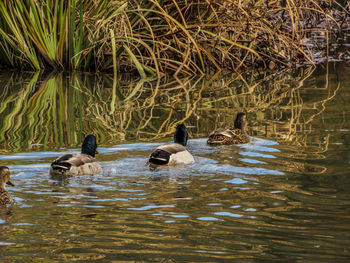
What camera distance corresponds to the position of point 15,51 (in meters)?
16.8

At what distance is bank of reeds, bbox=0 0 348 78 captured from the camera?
15.8m

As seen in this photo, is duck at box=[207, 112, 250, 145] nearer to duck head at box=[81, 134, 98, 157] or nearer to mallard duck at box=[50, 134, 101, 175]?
duck head at box=[81, 134, 98, 157]

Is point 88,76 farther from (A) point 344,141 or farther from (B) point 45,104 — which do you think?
(A) point 344,141

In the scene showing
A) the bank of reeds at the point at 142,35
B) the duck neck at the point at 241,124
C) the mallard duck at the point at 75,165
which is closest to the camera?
the mallard duck at the point at 75,165

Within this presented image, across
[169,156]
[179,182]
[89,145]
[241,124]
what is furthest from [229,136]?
[179,182]

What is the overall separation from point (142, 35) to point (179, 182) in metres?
9.01

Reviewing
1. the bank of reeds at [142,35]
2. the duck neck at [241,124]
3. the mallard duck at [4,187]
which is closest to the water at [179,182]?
the mallard duck at [4,187]

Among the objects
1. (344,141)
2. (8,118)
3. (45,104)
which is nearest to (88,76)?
(45,104)

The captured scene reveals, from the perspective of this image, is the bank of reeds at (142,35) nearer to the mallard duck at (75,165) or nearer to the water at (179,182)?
the water at (179,182)

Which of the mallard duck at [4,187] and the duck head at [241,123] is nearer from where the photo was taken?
the mallard duck at [4,187]

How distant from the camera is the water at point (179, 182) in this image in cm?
529

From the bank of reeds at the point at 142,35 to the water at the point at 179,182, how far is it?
207 cm

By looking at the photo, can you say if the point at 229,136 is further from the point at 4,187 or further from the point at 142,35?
the point at 142,35

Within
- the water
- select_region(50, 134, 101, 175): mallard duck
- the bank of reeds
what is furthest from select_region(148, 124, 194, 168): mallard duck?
the bank of reeds
